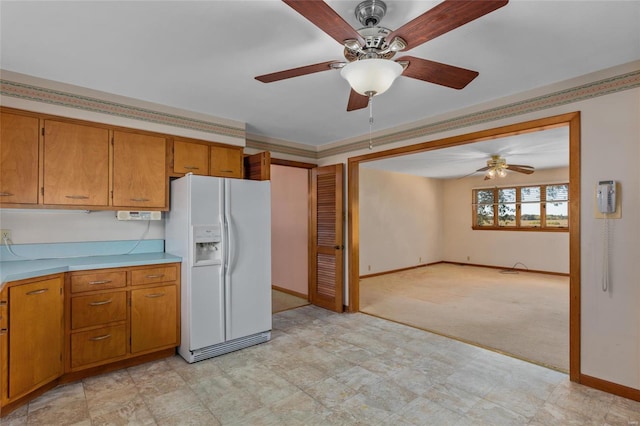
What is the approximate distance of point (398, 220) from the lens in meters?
8.11

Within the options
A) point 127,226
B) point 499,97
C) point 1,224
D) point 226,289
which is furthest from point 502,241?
point 1,224

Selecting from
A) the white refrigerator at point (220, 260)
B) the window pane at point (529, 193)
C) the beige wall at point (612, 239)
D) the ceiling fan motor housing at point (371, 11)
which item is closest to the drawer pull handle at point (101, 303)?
the white refrigerator at point (220, 260)

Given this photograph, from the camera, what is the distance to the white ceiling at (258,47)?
181cm

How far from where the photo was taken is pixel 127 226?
129 inches

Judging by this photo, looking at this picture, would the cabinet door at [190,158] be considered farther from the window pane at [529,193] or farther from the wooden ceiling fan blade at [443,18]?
the window pane at [529,193]

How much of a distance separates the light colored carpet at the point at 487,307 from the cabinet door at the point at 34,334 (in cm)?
347

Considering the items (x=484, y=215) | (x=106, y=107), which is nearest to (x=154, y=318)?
(x=106, y=107)

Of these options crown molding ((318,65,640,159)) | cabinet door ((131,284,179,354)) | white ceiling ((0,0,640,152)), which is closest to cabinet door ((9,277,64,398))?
cabinet door ((131,284,179,354))

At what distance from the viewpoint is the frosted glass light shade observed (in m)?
1.61

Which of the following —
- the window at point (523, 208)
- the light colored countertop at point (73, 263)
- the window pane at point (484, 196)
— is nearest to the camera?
the light colored countertop at point (73, 263)

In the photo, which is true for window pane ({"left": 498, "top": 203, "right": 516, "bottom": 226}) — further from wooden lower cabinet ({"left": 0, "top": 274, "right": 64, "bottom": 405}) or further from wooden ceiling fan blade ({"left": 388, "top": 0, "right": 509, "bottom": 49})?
wooden lower cabinet ({"left": 0, "top": 274, "right": 64, "bottom": 405})

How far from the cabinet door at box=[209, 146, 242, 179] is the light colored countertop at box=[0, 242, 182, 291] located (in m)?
1.04

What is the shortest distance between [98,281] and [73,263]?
0.80ft

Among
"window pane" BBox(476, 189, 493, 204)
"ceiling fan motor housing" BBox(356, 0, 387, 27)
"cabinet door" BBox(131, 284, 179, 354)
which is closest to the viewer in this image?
"ceiling fan motor housing" BBox(356, 0, 387, 27)
